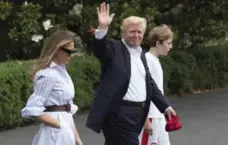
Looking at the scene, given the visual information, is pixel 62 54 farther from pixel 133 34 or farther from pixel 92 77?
pixel 92 77

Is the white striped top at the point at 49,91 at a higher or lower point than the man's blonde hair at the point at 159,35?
lower

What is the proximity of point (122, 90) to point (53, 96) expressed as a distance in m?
0.82

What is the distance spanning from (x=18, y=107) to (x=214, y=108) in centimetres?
445

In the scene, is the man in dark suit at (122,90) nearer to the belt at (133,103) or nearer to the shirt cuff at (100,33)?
the belt at (133,103)

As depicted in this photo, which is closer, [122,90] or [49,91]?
[49,91]

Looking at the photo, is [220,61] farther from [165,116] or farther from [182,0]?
[165,116]

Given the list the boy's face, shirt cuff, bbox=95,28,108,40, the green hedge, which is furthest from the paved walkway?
shirt cuff, bbox=95,28,108,40

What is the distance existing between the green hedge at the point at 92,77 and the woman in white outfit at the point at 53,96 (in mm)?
5461

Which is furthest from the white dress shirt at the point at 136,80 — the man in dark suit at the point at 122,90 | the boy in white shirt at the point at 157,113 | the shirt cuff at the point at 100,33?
the boy in white shirt at the point at 157,113

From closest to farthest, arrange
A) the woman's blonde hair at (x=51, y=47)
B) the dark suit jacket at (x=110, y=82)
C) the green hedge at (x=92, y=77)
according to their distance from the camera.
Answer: the woman's blonde hair at (x=51, y=47) < the dark suit jacket at (x=110, y=82) < the green hedge at (x=92, y=77)

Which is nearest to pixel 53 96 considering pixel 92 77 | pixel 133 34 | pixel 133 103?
pixel 133 103

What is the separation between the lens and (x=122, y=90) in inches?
215

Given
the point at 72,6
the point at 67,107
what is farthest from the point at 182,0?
the point at 67,107

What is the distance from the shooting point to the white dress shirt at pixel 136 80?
5.53 meters
